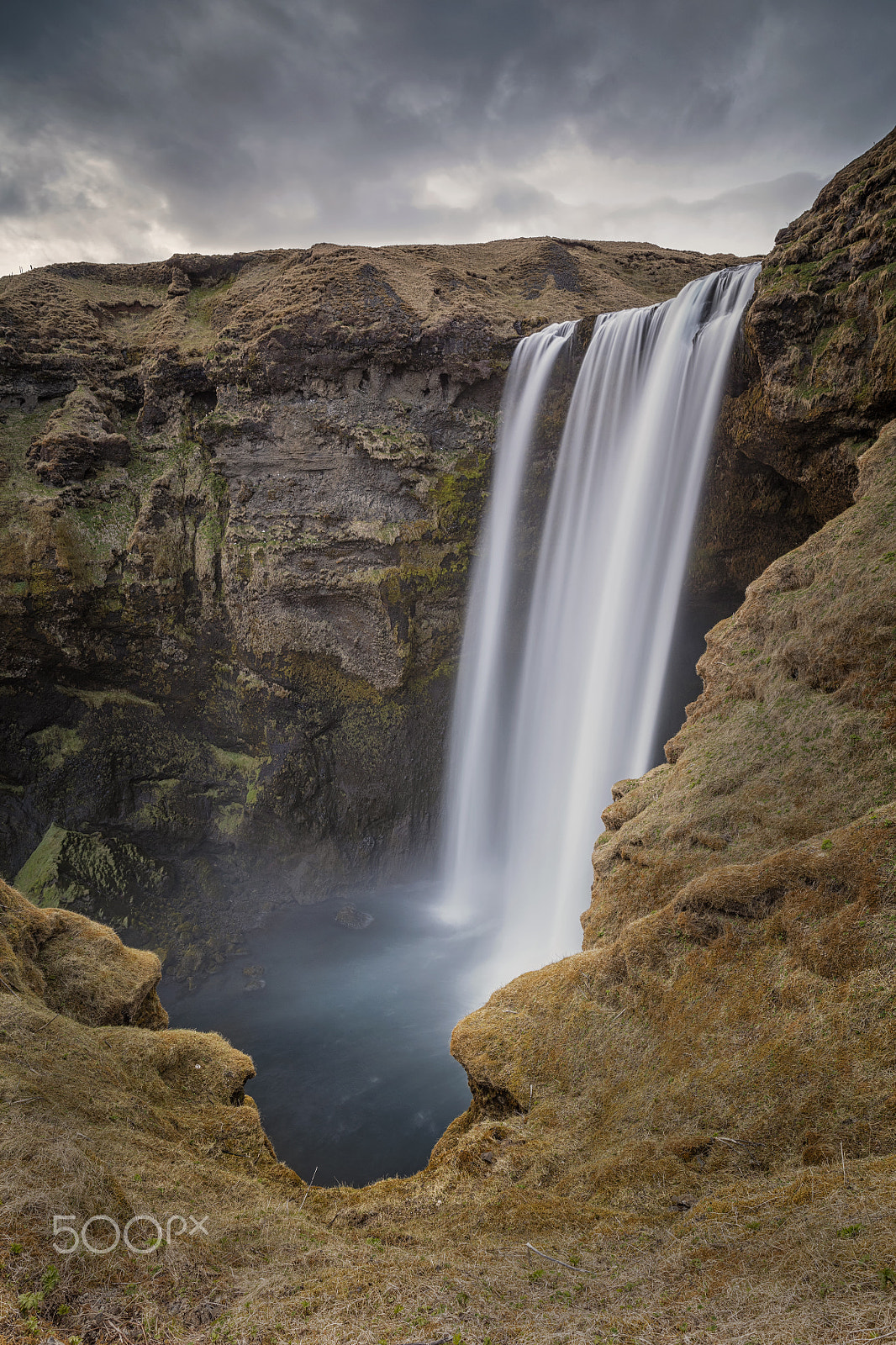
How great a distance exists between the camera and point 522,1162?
8.40 m

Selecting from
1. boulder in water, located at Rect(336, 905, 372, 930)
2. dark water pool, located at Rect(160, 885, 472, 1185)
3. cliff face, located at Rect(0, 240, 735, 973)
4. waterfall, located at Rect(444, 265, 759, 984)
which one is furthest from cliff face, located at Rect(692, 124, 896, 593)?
boulder in water, located at Rect(336, 905, 372, 930)

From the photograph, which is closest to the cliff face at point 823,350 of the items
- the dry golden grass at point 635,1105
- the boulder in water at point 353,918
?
the dry golden grass at point 635,1105

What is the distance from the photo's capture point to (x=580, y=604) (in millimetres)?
23188

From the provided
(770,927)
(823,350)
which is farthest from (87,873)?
(823,350)

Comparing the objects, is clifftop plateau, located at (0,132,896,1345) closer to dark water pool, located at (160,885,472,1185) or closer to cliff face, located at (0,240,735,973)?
dark water pool, located at (160,885,472,1185)

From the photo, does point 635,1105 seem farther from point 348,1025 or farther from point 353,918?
point 353,918

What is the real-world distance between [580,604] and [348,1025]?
607 inches

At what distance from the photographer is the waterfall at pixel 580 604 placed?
19766mm

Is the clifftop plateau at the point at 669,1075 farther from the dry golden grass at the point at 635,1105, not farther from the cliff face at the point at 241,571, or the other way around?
the cliff face at the point at 241,571

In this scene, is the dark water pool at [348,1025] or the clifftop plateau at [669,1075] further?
the dark water pool at [348,1025]

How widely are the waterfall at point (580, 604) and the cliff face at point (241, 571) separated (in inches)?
76.3

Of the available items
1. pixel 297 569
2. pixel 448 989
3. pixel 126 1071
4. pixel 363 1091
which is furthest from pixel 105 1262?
pixel 297 569

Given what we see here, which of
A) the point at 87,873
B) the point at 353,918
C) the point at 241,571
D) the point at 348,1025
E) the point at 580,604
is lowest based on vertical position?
the point at 348,1025

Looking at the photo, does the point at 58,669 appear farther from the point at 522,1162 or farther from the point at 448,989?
the point at 522,1162
